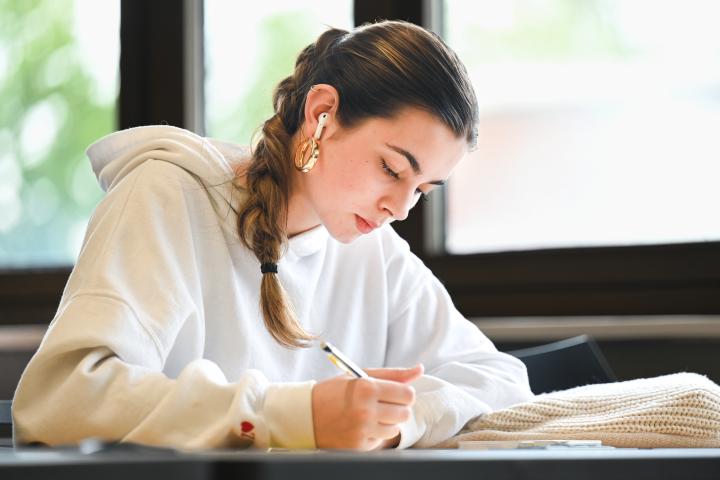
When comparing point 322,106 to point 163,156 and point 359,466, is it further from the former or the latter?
point 359,466

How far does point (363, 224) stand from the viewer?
1.42m

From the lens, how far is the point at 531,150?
233 cm

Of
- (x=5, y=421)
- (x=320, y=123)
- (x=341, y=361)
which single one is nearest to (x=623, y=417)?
(x=341, y=361)

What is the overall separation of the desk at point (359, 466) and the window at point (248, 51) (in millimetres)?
1947

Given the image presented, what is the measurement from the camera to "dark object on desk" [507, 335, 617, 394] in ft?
5.58

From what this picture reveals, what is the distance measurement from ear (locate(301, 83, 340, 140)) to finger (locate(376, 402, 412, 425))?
49cm

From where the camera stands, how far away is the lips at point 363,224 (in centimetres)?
142

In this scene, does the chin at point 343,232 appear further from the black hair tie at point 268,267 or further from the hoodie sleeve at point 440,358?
the hoodie sleeve at point 440,358

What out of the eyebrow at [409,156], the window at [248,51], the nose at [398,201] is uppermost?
the window at [248,51]

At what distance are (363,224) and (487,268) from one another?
37.3 inches

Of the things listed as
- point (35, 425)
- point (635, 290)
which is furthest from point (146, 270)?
point (635, 290)

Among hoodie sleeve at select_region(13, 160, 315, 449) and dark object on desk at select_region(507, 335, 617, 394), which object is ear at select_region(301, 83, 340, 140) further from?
dark object on desk at select_region(507, 335, 617, 394)

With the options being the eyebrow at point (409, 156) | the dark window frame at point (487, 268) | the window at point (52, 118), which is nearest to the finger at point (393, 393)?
the eyebrow at point (409, 156)

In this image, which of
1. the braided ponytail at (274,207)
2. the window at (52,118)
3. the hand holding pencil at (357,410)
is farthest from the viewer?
the window at (52,118)
